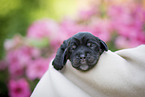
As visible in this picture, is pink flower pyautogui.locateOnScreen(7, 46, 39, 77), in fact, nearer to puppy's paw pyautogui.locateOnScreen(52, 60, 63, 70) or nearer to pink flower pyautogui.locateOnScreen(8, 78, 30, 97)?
pink flower pyautogui.locateOnScreen(8, 78, 30, 97)

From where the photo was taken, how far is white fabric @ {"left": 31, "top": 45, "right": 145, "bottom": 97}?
684mm

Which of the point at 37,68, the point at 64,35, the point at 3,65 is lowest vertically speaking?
the point at 3,65

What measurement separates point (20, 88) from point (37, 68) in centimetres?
24

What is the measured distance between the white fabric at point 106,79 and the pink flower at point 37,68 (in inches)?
21.2

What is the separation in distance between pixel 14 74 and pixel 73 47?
0.93 metres

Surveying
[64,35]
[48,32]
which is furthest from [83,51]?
[48,32]

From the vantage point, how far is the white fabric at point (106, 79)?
68 cm

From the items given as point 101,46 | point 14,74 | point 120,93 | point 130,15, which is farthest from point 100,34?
point 14,74

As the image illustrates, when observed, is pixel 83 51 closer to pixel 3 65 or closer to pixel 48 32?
pixel 48 32

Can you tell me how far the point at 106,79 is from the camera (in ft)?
2.26

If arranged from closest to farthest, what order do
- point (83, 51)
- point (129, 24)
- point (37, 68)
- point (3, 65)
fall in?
point (83, 51), point (37, 68), point (129, 24), point (3, 65)

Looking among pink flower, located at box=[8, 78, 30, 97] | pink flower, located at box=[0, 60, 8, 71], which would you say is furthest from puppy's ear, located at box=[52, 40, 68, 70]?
pink flower, located at box=[0, 60, 8, 71]

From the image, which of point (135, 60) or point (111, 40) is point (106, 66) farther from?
point (111, 40)

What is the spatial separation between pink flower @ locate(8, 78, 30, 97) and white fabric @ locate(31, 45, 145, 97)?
1.95ft
